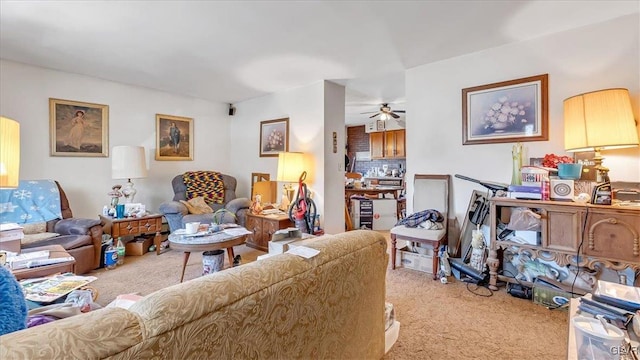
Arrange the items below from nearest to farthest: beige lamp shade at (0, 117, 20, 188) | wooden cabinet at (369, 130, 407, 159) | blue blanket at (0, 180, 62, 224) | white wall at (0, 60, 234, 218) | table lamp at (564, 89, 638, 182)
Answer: beige lamp shade at (0, 117, 20, 188)
table lamp at (564, 89, 638, 182)
blue blanket at (0, 180, 62, 224)
white wall at (0, 60, 234, 218)
wooden cabinet at (369, 130, 407, 159)

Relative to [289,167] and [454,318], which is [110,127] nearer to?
[289,167]

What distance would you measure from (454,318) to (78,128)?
4.91 m

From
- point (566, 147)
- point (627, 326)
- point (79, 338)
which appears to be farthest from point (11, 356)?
point (566, 147)

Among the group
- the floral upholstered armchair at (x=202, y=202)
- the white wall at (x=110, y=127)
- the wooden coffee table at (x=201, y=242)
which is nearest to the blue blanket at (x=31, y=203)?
the white wall at (x=110, y=127)

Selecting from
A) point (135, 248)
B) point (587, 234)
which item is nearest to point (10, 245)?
point (135, 248)

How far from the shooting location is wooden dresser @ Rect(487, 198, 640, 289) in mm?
2049

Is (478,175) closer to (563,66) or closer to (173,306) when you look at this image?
(563,66)

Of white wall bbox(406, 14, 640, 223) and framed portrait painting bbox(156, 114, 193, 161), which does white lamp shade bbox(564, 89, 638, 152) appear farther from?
framed portrait painting bbox(156, 114, 193, 161)

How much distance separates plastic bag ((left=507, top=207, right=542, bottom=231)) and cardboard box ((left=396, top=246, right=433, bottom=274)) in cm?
93

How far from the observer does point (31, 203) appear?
3.29 m

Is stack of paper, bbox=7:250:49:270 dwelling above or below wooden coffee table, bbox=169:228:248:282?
above

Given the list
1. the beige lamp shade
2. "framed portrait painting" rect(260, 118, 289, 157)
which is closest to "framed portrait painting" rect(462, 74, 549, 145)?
"framed portrait painting" rect(260, 118, 289, 157)

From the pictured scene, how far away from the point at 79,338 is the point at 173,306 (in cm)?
17

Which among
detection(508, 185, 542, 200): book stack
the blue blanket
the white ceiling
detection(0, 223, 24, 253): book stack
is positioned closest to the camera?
detection(0, 223, 24, 253): book stack
